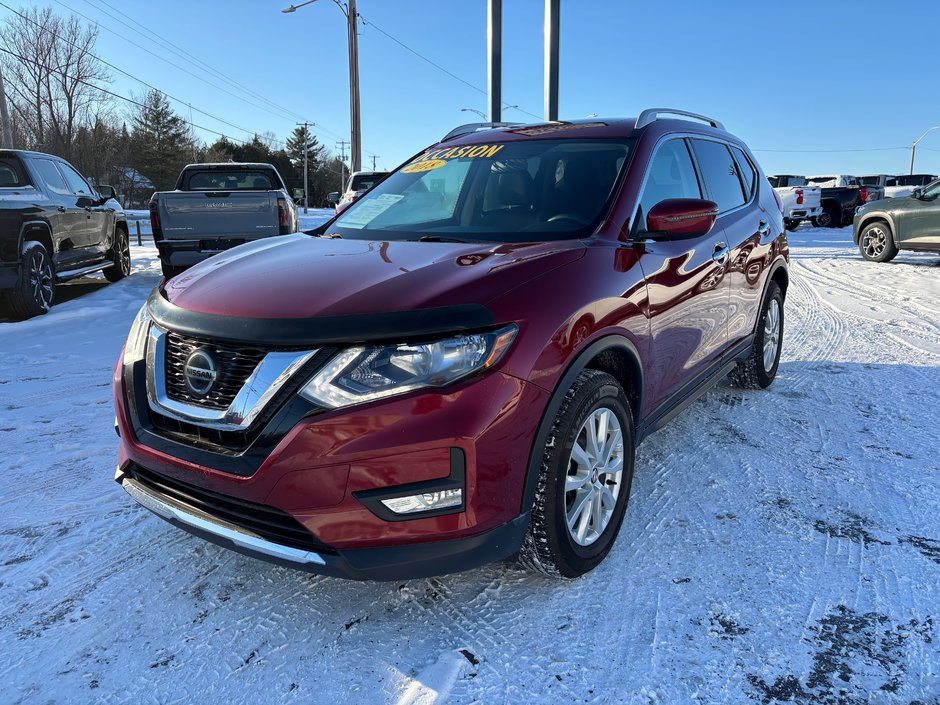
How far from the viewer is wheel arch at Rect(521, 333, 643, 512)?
214cm

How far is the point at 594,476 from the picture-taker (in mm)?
2484

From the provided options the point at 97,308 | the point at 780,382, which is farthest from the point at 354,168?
the point at 780,382

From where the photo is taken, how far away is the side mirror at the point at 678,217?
8.89 ft

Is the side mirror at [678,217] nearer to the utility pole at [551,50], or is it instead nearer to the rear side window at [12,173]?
the rear side window at [12,173]

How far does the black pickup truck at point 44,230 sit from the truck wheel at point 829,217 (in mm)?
21901

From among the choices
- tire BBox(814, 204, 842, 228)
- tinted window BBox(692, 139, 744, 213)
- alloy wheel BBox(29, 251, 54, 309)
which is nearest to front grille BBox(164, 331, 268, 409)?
tinted window BBox(692, 139, 744, 213)

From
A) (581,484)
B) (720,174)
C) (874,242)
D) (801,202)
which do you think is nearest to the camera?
(581,484)

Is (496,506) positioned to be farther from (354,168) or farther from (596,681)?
(354,168)

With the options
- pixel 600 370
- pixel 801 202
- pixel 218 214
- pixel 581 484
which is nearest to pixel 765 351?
pixel 600 370

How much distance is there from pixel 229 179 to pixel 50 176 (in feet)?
9.44

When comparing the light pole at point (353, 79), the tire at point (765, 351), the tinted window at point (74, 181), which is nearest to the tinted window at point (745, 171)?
the tire at point (765, 351)

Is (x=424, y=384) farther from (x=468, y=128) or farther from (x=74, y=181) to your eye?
(x=74, y=181)

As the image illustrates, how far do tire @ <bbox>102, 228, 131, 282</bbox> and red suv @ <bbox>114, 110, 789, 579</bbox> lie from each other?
27.6ft

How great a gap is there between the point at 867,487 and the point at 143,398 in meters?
3.32
